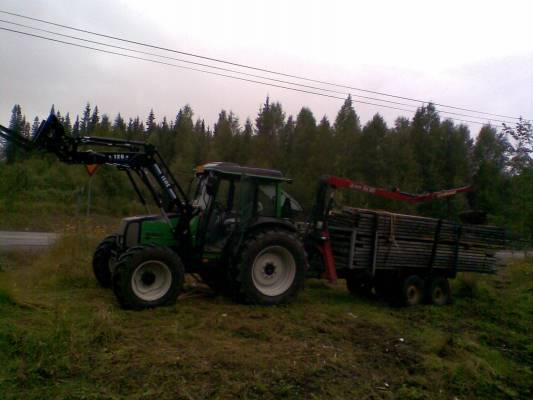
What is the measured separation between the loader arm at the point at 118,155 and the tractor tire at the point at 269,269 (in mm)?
1250

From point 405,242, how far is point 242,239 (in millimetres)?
3262

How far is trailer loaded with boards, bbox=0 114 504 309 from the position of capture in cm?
746

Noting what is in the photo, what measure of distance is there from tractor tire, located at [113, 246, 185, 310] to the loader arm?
1.09 meters

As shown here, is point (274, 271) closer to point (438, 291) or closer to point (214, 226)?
point (214, 226)

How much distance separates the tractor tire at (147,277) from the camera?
23.3 feet

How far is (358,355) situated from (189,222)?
3.67 metres

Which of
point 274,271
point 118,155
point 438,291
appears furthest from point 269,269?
point 438,291

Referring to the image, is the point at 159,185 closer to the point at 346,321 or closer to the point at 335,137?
the point at 346,321

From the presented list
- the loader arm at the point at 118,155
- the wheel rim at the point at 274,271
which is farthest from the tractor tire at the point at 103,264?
the wheel rim at the point at 274,271

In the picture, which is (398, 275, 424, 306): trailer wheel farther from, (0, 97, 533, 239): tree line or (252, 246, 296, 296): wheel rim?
(0, 97, 533, 239): tree line

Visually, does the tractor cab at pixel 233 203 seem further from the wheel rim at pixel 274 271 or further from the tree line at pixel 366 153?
the tree line at pixel 366 153

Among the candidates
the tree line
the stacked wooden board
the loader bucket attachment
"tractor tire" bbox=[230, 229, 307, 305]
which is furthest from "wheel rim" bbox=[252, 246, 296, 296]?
the tree line

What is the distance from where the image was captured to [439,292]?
1003cm

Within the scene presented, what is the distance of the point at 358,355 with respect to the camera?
5.87m
